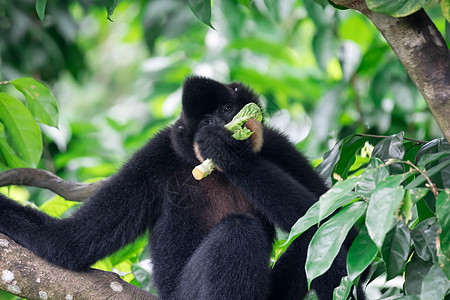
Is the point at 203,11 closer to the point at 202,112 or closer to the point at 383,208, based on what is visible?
the point at 202,112

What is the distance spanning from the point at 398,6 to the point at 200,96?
1.53 meters

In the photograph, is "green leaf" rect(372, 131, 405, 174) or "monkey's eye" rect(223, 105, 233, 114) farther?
"monkey's eye" rect(223, 105, 233, 114)

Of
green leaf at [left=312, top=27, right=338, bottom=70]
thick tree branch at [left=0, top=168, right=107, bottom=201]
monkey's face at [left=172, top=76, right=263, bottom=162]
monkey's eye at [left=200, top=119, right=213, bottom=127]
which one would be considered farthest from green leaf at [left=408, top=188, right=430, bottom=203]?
green leaf at [left=312, top=27, right=338, bottom=70]

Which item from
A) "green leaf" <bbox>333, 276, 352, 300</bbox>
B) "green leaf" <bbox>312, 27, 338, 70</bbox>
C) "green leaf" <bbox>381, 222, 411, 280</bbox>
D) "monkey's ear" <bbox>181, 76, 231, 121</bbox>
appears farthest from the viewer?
"green leaf" <bbox>312, 27, 338, 70</bbox>

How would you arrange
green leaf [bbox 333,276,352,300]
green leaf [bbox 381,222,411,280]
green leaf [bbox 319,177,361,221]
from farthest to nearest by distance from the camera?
green leaf [bbox 381,222,411,280] < green leaf [bbox 333,276,352,300] < green leaf [bbox 319,177,361,221]

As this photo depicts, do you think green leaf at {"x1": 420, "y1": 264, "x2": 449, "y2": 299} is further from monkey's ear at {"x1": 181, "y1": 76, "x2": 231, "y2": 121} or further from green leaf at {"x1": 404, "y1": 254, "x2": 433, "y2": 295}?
monkey's ear at {"x1": 181, "y1": 76, "x2": 231, "y2": 121}

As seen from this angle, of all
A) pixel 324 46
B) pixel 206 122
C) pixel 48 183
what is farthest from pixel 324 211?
pixel 324 46

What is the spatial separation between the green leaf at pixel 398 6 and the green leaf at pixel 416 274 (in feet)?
3.16

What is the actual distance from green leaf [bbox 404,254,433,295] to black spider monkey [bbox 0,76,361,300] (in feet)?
2.97

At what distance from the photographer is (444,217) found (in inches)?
71.8

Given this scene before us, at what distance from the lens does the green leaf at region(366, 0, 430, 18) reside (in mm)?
2080

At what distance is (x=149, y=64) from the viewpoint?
711 centimetres

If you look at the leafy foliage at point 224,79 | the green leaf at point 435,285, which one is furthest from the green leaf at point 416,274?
the leafy foliage at point 224,79

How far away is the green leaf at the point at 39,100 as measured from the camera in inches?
135
